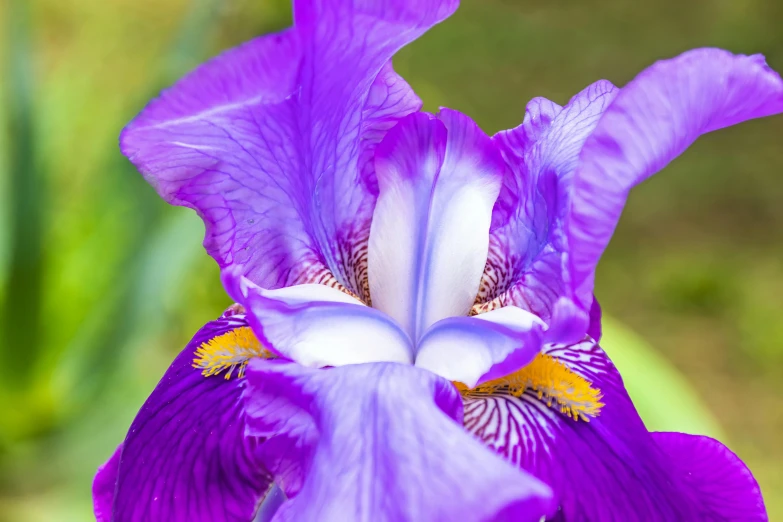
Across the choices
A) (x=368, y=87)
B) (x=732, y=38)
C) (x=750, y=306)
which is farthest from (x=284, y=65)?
(x=732, y=38)

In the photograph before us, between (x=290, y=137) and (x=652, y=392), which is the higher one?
(x=290, y=137)

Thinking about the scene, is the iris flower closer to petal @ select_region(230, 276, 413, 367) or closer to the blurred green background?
petal @ select_region(230, 276, 413, 367)

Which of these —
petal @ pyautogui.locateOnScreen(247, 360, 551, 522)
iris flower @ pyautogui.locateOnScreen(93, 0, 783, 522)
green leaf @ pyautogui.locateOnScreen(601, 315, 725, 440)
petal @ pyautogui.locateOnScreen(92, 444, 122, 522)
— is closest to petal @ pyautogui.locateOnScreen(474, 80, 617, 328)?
iris flower @ pyautogui.locateOnScreen(93, 0, 783, 522)

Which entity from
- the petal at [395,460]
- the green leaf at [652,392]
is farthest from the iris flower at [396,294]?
the green leaf at [652,392]

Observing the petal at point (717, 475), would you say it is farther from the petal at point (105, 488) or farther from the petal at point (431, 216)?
the petal at point (105, 488)

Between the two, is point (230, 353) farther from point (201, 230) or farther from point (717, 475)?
point (201, 230)

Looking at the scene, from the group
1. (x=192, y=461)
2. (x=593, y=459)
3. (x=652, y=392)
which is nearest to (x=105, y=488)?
(x=192, y=461)
